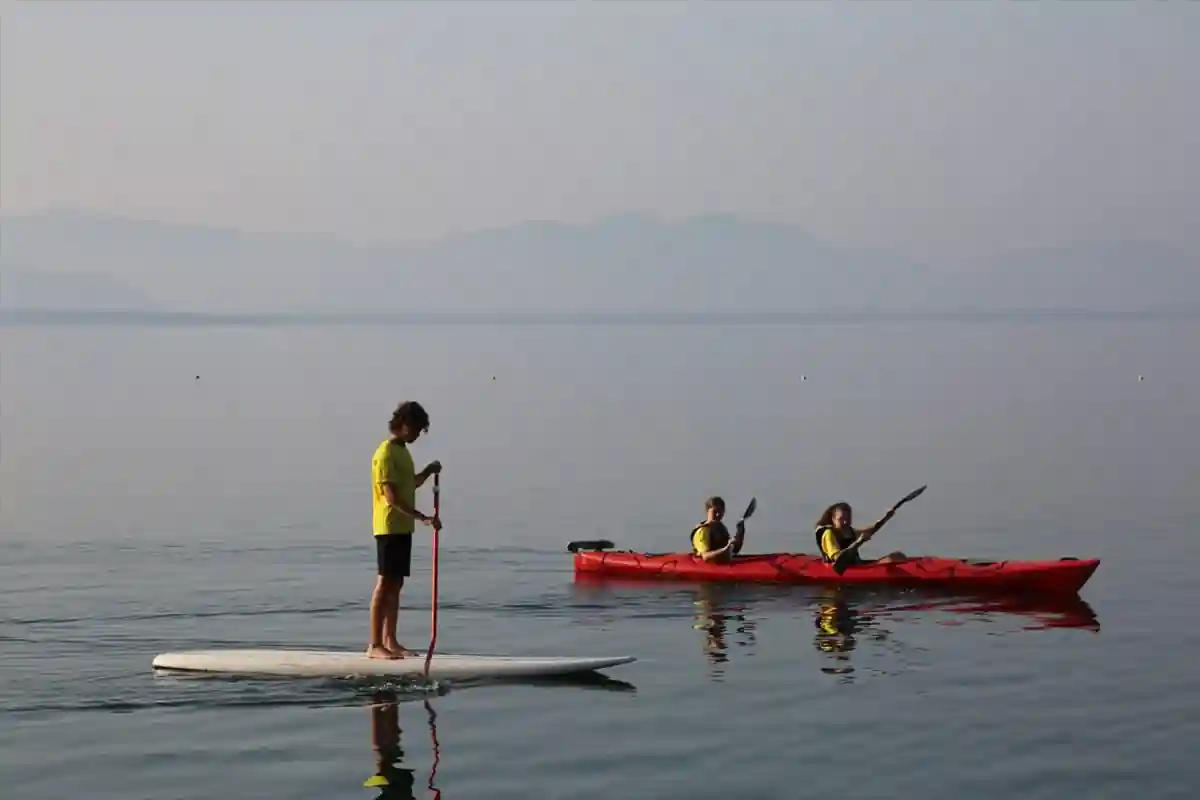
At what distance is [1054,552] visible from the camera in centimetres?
2439

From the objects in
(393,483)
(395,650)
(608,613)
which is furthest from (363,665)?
(608,613)

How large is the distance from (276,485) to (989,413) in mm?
23850

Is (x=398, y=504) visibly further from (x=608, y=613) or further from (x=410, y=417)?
(x=608, y=613)

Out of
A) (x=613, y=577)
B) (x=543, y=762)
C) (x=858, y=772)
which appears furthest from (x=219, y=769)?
(x=613, y=577)

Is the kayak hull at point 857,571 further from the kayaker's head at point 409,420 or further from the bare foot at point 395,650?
the kayaker's head at point 409,420

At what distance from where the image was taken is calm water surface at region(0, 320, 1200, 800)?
12.5 m

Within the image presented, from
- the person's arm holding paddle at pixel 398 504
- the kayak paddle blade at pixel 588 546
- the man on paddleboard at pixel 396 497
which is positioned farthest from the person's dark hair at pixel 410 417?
the kayak paddle blade at pixel 588 546

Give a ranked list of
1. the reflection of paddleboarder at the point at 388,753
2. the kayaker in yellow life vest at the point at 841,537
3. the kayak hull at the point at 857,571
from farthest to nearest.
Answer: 1. the kayaker in yellow life vest at the point at 841,537
2. the kayak hull at the point at 857,571
3. the reflection of paddleboarder at the point at 388,753

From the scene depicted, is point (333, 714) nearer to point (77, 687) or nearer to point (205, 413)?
point (77, 687)

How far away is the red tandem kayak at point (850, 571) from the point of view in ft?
64.4

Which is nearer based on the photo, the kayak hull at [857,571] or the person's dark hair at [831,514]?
the kayak hull at [857,571]

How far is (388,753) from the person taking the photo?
12820mm

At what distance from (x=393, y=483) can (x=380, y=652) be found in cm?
172

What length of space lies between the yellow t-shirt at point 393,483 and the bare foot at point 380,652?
122 cm
